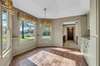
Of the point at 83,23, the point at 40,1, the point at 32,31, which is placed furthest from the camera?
the point at 32,31

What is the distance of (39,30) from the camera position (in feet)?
25.7

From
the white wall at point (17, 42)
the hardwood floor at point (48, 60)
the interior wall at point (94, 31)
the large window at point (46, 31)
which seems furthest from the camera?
the large window at point (46, 31)

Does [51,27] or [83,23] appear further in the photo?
[51,27]

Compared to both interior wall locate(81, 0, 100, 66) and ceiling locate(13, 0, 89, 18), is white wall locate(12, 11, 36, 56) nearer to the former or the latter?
ceiling locate(13, 0, 89, 18)

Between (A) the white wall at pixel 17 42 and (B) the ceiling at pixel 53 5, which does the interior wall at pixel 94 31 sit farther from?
(A) the white wall at pixel 17 42

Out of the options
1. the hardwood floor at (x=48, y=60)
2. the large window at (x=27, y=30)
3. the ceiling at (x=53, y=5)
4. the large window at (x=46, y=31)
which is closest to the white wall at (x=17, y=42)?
the large window at (x=27, y=30)

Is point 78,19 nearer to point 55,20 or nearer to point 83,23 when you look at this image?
point 83,23

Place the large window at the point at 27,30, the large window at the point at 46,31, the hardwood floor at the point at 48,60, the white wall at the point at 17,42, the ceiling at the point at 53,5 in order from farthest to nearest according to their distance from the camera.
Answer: the large window at the point at 46,31 → the large window at the point at 27,30 → the white wall at the point at 17,42 → the ceiling at the point at 53,5 → the hardwood floor at the point at 48,60

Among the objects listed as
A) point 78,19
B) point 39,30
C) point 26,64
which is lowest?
point 26,64

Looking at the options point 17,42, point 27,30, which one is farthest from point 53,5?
point 27,30

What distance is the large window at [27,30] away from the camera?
18.3ft

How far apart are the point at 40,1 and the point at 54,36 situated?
4776 mm

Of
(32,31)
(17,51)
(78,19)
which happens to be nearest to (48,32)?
(32,31)

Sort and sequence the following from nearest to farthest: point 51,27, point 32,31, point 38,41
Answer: point 32,31, point 38,41, point 51,27
